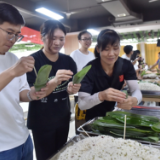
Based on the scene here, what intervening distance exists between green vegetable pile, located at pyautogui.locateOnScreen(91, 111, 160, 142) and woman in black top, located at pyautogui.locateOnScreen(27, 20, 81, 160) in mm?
398

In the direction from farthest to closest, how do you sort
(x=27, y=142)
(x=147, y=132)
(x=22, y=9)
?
(x=22, y=9) → (x=27, y=142) → (x=147, y=132)

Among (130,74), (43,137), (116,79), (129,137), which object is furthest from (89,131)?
Answer: (130,74)

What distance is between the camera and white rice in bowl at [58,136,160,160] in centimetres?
84

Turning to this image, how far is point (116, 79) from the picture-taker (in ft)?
5.16

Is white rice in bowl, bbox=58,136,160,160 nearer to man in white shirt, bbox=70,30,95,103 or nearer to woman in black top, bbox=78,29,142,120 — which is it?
woman in black top, bbox=78,29,142,120

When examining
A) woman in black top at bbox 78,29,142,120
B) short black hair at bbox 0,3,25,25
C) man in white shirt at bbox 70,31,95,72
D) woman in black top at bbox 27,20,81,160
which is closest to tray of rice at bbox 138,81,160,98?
woman in black top at bbox 78,29,142,120

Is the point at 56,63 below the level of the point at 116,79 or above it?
above

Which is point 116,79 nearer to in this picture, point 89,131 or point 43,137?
point 89,131

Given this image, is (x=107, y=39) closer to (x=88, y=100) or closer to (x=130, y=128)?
(x=88, y=100)

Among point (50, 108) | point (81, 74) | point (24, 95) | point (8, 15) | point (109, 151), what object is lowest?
point (109, 151)

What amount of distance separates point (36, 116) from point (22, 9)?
15.4 ft

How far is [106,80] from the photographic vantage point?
155 cm

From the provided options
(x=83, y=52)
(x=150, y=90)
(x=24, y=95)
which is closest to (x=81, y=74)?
(x=24, y=95)

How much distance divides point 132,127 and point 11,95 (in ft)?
2.62
